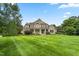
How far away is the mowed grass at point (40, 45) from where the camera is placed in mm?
3254

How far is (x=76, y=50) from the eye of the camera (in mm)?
3242

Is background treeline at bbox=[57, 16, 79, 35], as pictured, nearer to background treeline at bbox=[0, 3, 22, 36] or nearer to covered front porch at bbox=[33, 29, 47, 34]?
covered front porch at bbox=[33, 29, 47, 34]

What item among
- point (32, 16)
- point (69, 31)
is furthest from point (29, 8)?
point (69, 31)

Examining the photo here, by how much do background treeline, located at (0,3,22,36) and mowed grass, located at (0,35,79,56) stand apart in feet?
0.26

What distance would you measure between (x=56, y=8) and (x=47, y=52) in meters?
0.50

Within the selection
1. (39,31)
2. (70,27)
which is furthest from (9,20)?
(70,27)

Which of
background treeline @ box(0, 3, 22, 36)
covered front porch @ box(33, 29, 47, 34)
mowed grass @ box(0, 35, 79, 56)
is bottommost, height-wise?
mowed grass @ box(0, 35, 79, 56)

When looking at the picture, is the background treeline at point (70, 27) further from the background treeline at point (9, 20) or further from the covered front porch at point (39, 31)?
the background treeline at point (9, 20)

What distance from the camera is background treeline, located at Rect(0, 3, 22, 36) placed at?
3301 millimetres

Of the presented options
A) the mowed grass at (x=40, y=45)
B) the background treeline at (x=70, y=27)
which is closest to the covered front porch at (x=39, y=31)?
the mowed grass at (x=40, y=45)

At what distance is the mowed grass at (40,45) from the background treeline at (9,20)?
8 centimetres

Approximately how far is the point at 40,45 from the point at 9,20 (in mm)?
449

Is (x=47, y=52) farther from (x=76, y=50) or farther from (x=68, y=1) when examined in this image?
(x=68, y=1)

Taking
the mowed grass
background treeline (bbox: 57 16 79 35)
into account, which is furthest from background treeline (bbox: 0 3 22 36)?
background treeline (bbox: 57 16 79 35)
